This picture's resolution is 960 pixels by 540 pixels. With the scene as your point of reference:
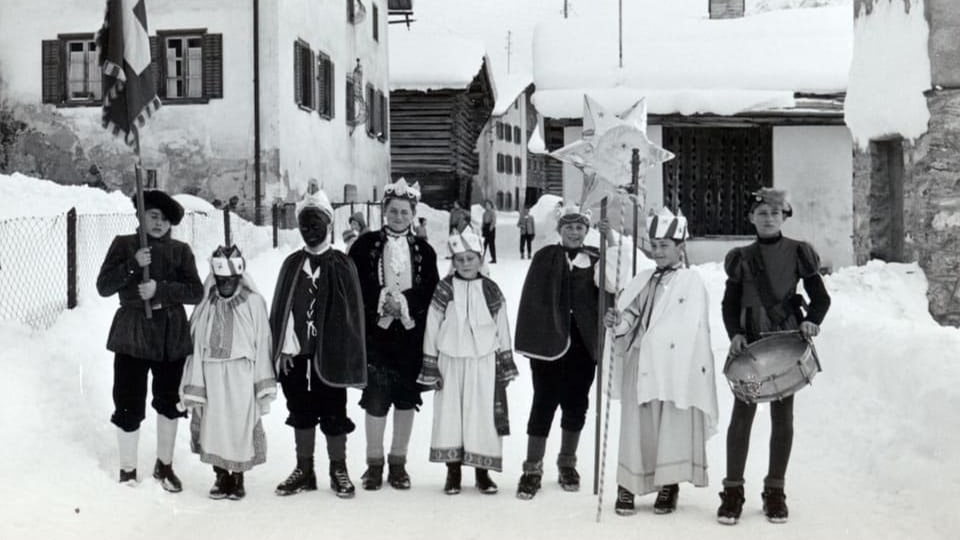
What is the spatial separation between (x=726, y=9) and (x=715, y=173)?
4731 millimetres

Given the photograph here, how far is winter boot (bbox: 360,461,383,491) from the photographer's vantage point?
241 inches

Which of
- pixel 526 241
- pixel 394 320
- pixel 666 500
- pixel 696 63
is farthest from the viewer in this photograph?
pixel 526 241

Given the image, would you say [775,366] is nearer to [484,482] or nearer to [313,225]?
[484,482]

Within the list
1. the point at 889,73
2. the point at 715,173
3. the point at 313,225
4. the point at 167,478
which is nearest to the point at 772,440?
the point at 313,225

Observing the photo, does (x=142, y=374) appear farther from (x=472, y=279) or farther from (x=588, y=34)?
(x=588, y=34)

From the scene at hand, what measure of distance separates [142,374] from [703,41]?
14102mm

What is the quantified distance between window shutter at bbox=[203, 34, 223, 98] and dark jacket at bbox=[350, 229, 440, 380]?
12731 millimetres

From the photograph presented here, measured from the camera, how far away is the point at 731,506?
5.33 metres

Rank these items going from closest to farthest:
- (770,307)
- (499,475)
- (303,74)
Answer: (770,307), (499,475), (303,74)

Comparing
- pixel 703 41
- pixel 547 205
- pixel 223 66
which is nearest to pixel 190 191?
pixel 223 66

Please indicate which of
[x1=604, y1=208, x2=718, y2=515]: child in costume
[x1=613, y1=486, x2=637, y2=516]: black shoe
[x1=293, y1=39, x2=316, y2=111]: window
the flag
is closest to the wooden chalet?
[x1=293, y1=39, x2=316, y2=111]: window

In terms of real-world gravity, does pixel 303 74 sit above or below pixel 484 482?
above

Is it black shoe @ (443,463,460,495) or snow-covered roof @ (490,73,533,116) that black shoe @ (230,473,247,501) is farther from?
snow-covered roof @ (490,73,533,116)

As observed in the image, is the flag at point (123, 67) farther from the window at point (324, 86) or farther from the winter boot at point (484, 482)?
the window at point (324, 86)
